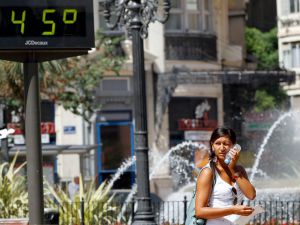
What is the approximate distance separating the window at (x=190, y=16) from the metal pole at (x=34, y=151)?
24.5m

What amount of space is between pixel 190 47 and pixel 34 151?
25025 mm

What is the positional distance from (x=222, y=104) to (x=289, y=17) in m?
9.61

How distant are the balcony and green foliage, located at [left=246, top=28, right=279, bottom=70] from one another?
28.3 feet

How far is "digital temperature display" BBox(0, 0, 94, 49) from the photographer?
9.22m

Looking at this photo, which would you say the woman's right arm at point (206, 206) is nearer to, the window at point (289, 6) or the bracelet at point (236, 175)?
the bracelet at point (236, 175)

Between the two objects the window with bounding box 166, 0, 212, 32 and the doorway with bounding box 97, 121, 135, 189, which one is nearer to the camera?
the doorway with bounding box 97, 121, 135, 189

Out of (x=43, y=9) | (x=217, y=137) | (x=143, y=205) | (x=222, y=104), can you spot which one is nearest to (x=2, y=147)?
(x=143, y=205)

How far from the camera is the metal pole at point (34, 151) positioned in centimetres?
911

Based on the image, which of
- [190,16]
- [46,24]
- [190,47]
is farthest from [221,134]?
[190,16]

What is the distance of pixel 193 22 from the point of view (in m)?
34.6

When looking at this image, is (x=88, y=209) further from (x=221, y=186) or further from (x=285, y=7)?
(x=285, y=7)

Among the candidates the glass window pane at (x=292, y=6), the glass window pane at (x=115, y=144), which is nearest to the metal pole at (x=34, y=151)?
the glass window pane at (x=115, y=144)

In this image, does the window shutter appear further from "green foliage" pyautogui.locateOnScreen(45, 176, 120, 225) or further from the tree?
"green foliage" pyautogui.locateOnScreen(45, 176, 120, 225)

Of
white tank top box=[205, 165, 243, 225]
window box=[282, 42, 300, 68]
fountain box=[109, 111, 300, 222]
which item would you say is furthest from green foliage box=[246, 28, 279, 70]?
white tank top box=[205, 165, 243, 225]
